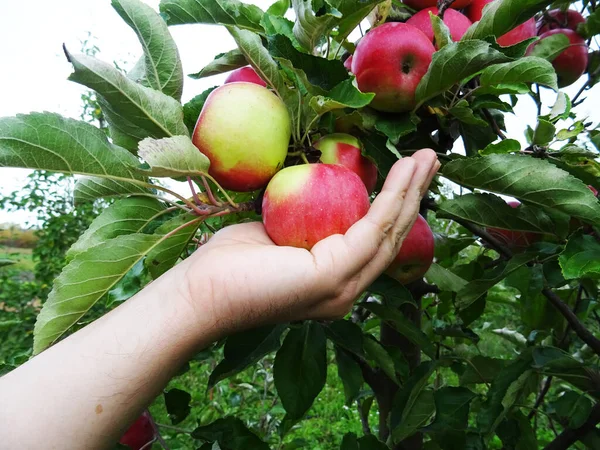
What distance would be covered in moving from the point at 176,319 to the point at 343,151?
1.01 ft

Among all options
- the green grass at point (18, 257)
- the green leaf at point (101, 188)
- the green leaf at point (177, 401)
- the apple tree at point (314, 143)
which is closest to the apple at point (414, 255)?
the apple tree at point (314, 143)

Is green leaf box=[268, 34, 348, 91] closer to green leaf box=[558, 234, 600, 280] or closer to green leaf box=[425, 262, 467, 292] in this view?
green leaf box=[558, 234, 600, 280]

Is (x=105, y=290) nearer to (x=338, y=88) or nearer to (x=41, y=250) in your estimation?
(x=338, y=88)

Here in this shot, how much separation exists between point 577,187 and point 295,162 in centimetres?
36

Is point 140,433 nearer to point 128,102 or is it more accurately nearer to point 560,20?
point 128,102

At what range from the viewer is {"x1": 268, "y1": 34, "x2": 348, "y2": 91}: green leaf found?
1.98 ft

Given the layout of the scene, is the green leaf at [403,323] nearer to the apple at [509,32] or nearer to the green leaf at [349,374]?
the green leaf at [349,374]

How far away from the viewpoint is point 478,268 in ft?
3.97

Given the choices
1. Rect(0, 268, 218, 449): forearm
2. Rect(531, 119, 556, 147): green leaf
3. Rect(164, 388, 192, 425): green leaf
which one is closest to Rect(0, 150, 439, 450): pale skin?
Rect(0, 268, 218, 449): forearm

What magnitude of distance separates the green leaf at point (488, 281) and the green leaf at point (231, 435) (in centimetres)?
43

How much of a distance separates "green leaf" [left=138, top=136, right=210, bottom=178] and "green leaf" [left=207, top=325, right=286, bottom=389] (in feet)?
1.31

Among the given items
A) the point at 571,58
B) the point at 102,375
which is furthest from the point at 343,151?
the point at 571,58

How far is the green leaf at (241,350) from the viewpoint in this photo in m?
0.92

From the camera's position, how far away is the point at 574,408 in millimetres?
1035
